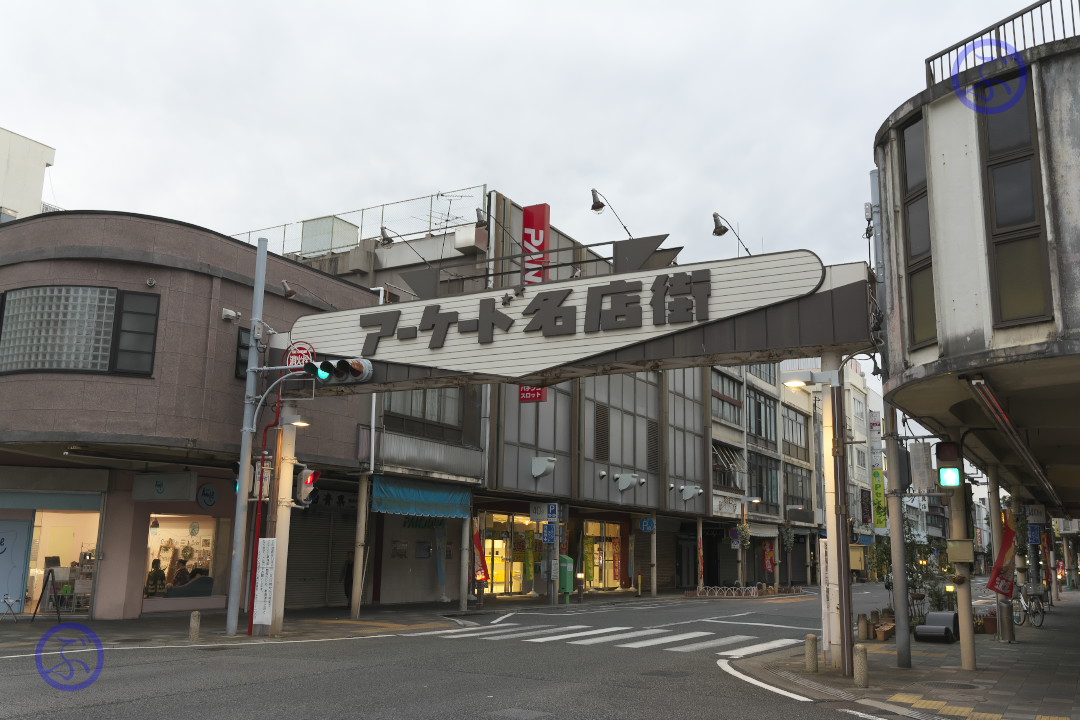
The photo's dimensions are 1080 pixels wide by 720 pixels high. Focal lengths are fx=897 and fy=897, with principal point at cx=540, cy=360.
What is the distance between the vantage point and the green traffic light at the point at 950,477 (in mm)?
14562

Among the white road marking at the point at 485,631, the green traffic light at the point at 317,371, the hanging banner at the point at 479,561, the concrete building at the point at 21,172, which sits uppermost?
the concrete building at the point at 21,172

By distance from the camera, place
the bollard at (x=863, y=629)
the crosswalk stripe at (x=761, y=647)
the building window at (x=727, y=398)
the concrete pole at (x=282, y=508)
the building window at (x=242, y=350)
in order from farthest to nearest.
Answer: the building window at (x=727, y=398), the building window at (x=242, y=350), the bollard at (x=863, y=629), the concrete pole at (x=282, y=508), the crosswalk stripe at (x=761, y=647)

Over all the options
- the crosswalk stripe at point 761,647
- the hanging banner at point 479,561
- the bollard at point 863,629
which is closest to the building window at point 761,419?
the hanging banner at point 479,561

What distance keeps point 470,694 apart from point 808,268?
8293mm

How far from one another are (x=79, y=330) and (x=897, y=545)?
16662 millimetres

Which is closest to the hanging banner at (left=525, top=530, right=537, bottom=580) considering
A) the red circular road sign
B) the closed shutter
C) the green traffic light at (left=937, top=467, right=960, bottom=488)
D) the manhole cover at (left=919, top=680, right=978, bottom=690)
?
the closed shutter

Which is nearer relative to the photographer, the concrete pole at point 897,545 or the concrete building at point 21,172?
the concrete pole at point 897,545

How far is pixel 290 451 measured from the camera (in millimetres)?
19141

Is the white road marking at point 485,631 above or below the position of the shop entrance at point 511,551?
below

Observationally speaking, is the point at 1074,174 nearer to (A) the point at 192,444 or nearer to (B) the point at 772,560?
(A) the point at 192,444

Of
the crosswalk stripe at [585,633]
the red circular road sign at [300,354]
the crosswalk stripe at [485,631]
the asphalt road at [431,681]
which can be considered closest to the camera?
the asphalt road at [431,681]

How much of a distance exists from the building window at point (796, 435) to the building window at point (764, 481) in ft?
10.9

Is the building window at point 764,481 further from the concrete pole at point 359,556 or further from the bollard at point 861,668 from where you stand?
the bollard at point 861,668

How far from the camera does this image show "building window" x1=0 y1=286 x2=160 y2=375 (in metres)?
18.9
